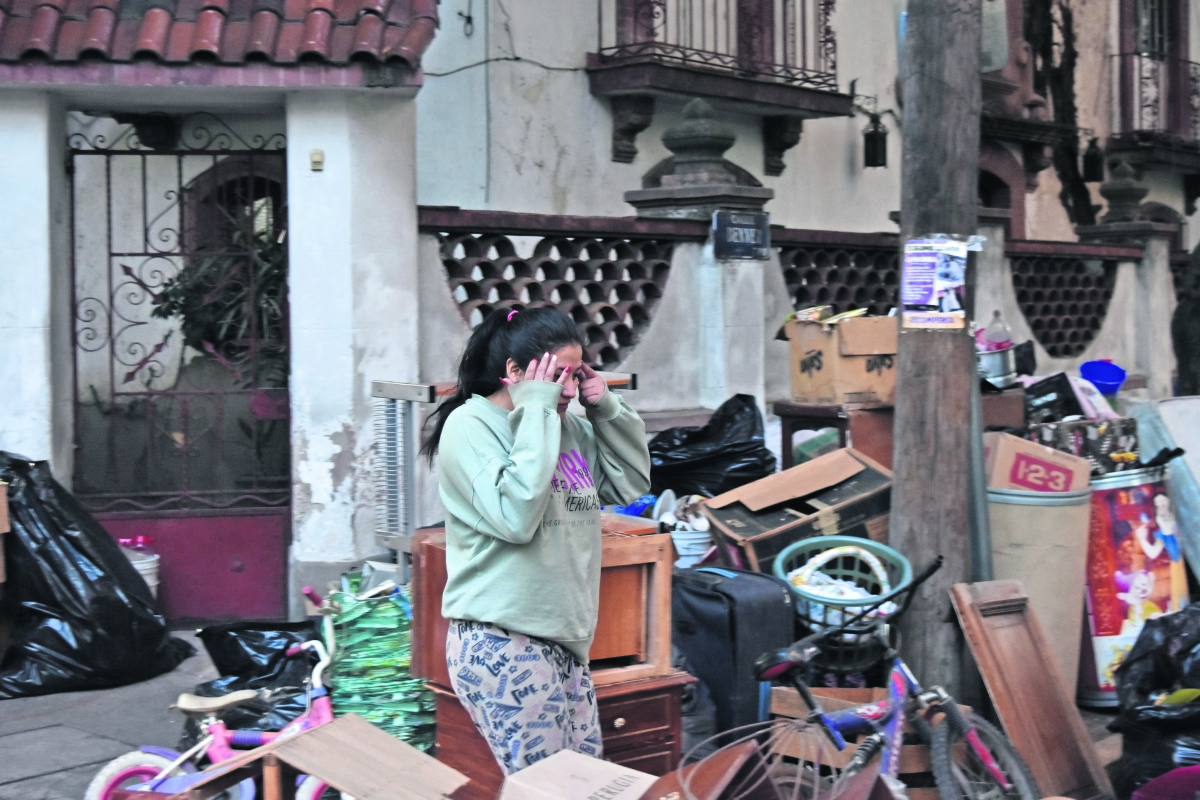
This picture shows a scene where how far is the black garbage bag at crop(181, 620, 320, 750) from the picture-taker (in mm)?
4578

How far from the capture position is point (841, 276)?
8.93 m

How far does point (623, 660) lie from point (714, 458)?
2396 mm

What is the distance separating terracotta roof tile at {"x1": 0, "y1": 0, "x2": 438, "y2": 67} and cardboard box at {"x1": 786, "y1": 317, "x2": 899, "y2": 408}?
8.38 feet

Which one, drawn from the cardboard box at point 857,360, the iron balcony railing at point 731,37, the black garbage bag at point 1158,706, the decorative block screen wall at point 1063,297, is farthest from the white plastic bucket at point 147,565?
the decorative block screen wall at point 1063,297

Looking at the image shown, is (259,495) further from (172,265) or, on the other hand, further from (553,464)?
(553,464)

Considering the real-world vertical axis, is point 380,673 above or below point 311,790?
above

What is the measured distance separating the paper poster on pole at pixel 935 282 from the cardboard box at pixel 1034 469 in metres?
0.79

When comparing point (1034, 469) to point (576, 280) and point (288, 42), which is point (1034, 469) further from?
point (288, 42)

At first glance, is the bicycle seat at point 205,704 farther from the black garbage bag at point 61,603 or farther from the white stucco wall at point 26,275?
the white stucco wall at point 26,275

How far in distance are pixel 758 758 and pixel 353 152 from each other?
13.4 feet

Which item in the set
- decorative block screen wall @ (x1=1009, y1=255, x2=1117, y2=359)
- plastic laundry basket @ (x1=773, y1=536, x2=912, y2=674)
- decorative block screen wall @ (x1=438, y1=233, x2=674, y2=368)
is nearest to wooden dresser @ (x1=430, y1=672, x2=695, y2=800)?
plastic laundry basket @ (x1=773, y1=536, x2=912, y2=674)

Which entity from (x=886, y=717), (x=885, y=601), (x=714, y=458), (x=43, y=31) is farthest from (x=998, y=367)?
(x=43, y=31)

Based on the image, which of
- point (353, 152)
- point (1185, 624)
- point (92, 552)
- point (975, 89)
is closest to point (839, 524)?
point (1185, 624)

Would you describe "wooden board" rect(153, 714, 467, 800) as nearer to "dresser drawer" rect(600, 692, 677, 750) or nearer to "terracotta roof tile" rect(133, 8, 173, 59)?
"dresser drawer" rect(600, 692, 677, 750)
